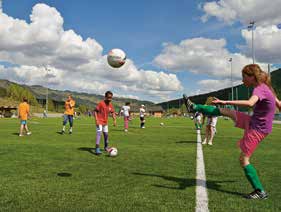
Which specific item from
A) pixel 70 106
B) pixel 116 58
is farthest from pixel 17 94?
pixel 116 58

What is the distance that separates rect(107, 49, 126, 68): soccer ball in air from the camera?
10984 millimetres

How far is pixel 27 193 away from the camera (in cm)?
468

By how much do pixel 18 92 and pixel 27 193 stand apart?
163 meters

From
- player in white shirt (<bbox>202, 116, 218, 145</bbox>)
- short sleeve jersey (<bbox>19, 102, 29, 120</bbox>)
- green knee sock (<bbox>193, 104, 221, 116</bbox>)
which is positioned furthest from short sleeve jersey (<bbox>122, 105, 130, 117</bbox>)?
green knee sock (<bbox>193, 104, 221, 116</bbox>)

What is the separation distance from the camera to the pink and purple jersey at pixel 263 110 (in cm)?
449

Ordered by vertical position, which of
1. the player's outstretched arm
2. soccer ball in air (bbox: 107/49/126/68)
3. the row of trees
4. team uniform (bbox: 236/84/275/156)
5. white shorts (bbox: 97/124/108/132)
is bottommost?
white shorts (bbox: 97/124/108/132)

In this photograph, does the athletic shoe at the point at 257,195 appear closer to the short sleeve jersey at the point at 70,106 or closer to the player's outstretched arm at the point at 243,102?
the player's outstretched arm at the point at 243,102

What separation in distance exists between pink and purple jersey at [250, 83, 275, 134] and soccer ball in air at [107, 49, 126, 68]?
699 cm

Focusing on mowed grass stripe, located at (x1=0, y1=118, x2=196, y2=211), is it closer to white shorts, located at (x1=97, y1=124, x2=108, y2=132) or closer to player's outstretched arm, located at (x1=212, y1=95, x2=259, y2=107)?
white shorts, located at (x1=97, y1=124, x2=108, y2=132)

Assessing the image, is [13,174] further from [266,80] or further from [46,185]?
[266,80]

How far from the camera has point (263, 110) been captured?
181 inches

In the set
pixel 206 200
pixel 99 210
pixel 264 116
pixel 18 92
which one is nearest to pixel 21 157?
pixel 99 210

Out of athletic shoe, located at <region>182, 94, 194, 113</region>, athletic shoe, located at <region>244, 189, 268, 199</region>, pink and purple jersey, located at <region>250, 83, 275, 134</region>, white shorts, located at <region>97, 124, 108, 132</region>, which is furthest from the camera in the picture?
white shorts, located at <region>97, 124, 108, 132</region>

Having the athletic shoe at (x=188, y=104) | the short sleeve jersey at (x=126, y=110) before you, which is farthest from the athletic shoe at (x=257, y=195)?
the short sleeve jersey at (x=126, y=110)
